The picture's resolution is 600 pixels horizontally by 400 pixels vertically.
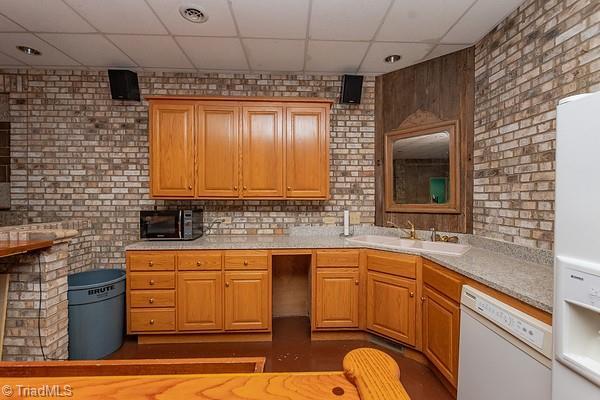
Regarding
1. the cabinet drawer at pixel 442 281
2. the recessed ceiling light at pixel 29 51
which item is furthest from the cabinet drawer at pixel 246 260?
the recessed ceiling light at pixel 29 51

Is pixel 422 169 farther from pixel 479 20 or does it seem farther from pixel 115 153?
pixel 115 153

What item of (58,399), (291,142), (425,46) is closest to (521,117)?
(425,46)

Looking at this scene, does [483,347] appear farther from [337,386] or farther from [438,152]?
[438,152]

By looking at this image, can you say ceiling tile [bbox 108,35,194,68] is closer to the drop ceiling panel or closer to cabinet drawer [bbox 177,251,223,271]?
the drop ceiling panel

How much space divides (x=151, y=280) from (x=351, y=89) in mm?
2838

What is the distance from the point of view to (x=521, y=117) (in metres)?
2.08

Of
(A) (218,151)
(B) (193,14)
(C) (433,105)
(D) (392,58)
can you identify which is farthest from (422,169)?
(B) (193,14)

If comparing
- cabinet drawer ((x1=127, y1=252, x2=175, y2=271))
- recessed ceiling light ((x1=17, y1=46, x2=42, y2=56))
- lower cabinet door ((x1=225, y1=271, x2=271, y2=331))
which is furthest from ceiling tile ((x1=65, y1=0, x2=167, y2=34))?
lower cabinet door ((x1=225, y1=271, x2=271, y2=331))

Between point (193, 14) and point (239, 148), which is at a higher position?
point (193, 14)

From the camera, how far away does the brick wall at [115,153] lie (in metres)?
3.10

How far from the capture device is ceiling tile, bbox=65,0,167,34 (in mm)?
2107

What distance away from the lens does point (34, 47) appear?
8.82 ft

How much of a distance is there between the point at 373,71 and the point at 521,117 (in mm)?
1576

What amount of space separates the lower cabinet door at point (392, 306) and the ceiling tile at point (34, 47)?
372 centimetres
